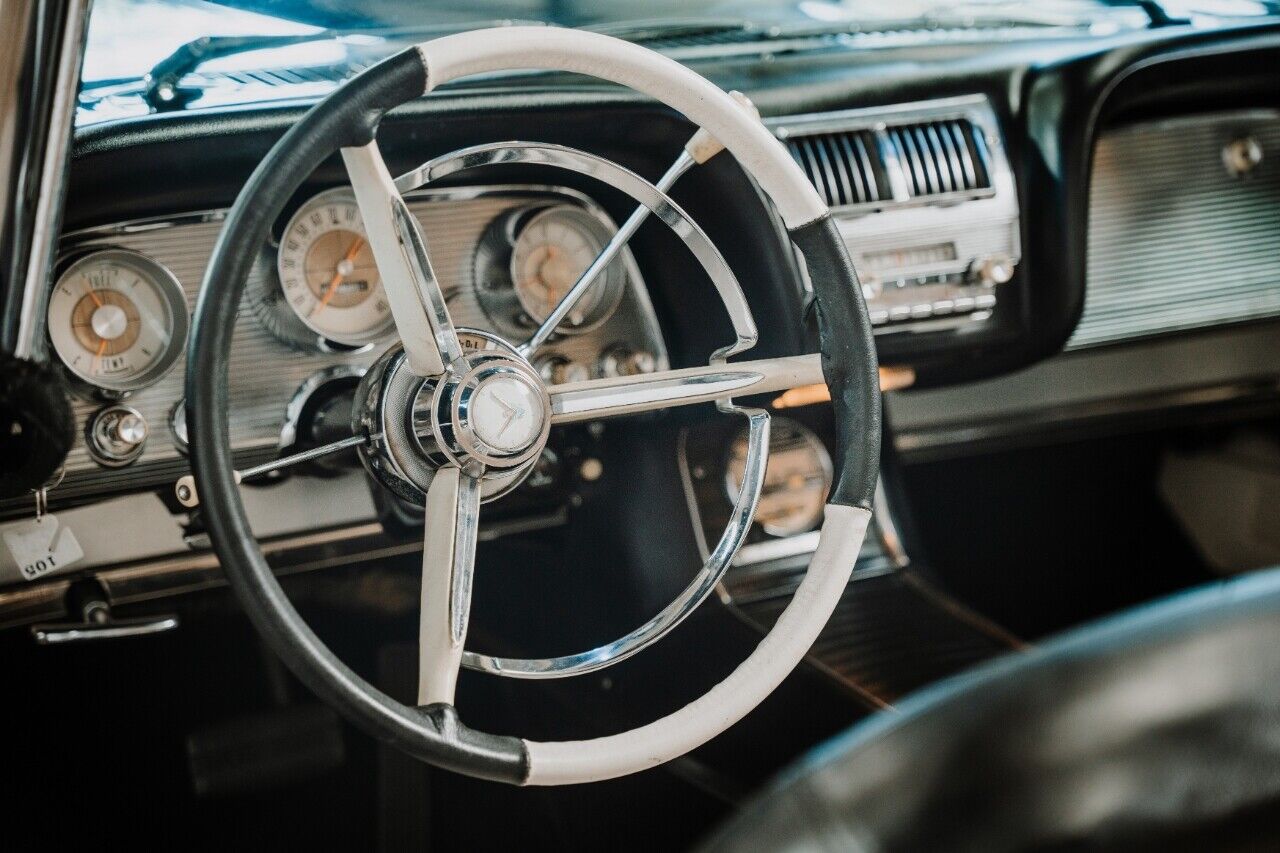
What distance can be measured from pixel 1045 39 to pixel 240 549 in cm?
132

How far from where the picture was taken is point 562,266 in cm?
145

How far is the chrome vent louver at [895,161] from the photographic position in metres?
1.57

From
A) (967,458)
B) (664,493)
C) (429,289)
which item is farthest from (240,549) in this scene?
(967,458)

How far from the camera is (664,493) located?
61.9 inches

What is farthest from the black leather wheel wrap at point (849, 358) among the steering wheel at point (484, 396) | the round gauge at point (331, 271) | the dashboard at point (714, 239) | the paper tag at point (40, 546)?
the paper tag at point (40, 546)

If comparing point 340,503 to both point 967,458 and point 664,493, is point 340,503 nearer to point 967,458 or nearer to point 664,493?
point 664,493

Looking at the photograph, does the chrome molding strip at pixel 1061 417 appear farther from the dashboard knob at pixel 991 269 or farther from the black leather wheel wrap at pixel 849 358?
the black leather wheel wrap at pixel 849 358

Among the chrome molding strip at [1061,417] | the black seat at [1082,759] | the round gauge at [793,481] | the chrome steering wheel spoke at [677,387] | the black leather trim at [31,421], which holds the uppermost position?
the black leather trim at [31,421]

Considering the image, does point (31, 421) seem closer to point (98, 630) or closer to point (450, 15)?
point (98, 630)

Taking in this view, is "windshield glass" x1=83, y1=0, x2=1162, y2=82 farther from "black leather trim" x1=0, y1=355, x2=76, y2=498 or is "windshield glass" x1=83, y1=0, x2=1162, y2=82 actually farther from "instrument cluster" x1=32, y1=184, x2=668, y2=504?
"black leather trim" x1=0, y1=355, x2=76, y2=498

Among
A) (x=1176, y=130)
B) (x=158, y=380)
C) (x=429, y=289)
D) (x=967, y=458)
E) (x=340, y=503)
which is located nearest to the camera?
(x=429, y=289)

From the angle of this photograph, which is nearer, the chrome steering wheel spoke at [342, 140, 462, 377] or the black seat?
the black seat

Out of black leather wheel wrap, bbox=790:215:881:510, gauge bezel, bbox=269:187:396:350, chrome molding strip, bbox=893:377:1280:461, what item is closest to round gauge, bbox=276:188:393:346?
gauge bezel, bbox=269:187:396:350

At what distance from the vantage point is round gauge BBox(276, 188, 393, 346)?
1.31m
